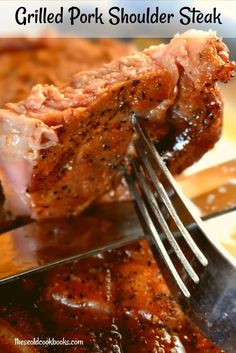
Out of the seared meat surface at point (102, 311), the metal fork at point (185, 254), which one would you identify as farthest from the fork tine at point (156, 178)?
the seared meat surface at point (102, 311)

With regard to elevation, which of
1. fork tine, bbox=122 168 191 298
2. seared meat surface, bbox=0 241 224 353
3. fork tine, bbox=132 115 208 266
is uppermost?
fork tine, bbox=132 115 208 266

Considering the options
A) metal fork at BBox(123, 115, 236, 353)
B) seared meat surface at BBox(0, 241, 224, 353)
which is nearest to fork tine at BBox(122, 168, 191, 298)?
metal fork at BBox(123, 115, 236, 353)

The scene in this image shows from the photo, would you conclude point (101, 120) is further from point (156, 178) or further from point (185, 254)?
point (185, 254)

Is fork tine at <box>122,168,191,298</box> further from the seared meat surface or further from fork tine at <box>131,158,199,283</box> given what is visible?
the seared meat surface

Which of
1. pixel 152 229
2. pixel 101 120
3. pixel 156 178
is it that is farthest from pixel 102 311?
pixel 101 120

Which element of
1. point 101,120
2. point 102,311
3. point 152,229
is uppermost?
point 101,120

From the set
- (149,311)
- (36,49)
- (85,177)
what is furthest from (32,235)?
(36,49)

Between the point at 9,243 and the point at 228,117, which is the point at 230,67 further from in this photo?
the point at 228,117
